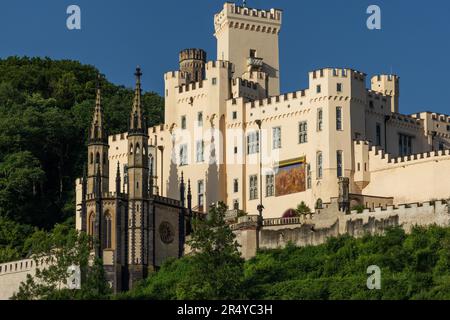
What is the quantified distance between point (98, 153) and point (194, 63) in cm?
1399

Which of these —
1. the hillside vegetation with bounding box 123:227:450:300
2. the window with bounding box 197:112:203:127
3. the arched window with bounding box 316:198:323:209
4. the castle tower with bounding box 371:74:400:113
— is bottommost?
the hillside vegetation with bounding box 123:227:450:300

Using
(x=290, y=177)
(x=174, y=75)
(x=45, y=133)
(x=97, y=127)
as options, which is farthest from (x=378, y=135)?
(x=45, y=133)

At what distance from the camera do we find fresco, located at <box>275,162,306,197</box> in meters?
117

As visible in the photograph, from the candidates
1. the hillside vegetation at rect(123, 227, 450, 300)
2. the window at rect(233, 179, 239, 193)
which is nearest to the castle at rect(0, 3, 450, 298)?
the window at rect(233, 179, 239, 193)

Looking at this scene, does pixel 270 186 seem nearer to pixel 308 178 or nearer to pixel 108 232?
pixel 308 178

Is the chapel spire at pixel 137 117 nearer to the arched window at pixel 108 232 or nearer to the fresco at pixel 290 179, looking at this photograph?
the arched window at pixel 108 232

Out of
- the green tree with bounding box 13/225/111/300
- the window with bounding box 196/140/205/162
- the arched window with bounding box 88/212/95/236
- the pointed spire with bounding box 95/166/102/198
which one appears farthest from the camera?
the window with bounding box 196/140/205/162

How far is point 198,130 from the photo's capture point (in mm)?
122250

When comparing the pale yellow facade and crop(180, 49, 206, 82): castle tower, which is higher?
crop(180, 49, 206, 82): castle tower

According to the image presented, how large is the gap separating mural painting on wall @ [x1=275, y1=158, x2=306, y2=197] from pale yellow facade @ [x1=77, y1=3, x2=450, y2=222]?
15cm

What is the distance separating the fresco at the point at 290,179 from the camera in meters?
117

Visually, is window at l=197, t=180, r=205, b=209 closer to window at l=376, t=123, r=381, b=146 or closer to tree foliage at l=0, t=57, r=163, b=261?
window at l=376, t=123, r=381, b=146

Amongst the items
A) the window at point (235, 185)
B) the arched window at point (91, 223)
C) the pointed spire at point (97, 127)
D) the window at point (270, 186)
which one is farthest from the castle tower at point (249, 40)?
the arched window at point (91, 223)
